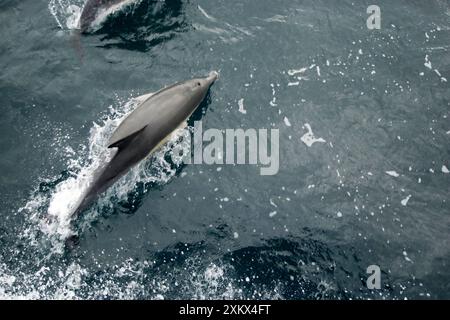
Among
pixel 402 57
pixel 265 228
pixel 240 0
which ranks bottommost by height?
pixel 265 228

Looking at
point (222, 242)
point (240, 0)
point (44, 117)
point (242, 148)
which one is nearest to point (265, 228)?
point (222, 242)

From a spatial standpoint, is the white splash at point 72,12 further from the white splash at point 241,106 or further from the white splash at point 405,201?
the white splash at point 405,201

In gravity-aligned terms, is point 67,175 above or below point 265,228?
above

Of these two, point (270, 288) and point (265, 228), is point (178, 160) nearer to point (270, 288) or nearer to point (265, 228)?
point (265, 228)

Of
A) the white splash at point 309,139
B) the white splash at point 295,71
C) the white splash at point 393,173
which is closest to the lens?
the white splash at point 393,173

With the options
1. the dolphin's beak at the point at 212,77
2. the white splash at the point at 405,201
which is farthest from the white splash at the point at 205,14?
the white splash at the point at 405,201

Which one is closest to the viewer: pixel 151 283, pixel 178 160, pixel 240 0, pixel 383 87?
pixel 151 283

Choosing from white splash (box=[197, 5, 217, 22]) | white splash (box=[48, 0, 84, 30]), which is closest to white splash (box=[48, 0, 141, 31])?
white splash (box=[48, 0, 84, 30])
